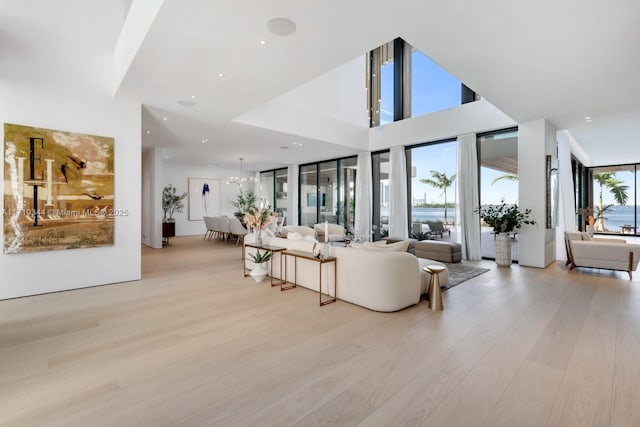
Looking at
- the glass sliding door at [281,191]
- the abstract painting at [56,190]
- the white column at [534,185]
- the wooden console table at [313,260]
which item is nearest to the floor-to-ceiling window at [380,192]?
the white column at [534,185]

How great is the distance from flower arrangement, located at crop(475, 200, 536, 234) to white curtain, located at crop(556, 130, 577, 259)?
1.57 meters

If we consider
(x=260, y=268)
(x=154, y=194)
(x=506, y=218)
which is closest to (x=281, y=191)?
(x=154, y=194)

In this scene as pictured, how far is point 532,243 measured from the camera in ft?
20.5

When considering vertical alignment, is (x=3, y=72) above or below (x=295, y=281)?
above

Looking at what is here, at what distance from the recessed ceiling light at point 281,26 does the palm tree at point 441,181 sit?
610cm

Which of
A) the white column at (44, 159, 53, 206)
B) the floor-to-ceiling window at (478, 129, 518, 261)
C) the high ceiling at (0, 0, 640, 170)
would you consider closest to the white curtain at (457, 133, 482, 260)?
the floor-to-ceiling window at (478, 129, 518, 261)

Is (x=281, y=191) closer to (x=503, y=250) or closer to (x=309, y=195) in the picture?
(x=309, y=195)

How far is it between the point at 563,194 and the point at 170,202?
12.6 m

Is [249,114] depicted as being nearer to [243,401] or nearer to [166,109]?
[166,109]

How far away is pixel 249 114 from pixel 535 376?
20.1 feet

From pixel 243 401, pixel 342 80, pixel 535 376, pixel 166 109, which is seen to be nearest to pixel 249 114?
pixel 166 109

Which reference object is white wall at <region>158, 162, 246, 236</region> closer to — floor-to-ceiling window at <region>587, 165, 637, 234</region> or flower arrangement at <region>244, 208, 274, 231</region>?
flower arrangement at <region>244, 208, 274, 231</region>

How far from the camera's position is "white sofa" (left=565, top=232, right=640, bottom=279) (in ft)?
17.1

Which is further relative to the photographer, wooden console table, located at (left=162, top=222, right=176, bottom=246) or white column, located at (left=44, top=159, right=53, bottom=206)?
wooden console table, located at (left=162, top=222, right=176, bottom=246)
